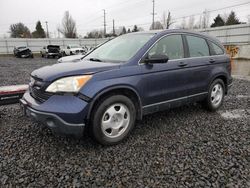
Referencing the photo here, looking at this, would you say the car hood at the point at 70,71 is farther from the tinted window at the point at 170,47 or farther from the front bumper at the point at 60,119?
the tinted window at the point at 170,47

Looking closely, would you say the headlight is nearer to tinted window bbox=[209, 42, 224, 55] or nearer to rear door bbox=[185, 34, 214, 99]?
rear door bbox=[185, 34, 214, 99]

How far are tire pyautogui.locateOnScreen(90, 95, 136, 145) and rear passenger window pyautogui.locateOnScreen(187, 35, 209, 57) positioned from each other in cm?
180

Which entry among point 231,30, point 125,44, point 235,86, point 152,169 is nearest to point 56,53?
point 231,30

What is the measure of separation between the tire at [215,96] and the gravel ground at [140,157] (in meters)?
0.53

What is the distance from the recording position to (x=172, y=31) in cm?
407

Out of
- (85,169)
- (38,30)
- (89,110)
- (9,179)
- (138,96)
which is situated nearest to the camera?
(9,179)

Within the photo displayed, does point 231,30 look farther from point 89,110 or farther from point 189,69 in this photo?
point 89,110

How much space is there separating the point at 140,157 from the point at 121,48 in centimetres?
192

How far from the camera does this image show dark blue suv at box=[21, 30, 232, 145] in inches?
114

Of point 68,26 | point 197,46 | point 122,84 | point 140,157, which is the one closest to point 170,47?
point 197,46

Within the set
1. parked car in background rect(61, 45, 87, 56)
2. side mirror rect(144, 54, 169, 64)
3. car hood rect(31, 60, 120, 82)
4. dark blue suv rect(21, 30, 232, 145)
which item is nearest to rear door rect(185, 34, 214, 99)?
dark blue suv rect(21, 30, 232, 145)

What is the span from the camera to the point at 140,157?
9.92 ft

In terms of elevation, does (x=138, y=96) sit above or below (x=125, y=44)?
below

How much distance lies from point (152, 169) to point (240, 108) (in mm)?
3506
